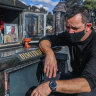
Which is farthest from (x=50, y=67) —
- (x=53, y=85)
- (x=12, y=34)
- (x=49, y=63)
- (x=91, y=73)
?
(x=12, y=34)

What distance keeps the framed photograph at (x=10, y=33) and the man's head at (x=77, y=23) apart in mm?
6069

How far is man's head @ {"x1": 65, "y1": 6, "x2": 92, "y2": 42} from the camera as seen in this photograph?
1.49 metres

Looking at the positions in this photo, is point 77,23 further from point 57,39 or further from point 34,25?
point 34,25

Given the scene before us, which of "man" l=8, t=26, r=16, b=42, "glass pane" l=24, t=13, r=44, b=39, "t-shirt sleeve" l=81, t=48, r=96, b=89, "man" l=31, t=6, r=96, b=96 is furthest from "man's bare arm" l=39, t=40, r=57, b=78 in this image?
"glass pane" l=24, t=13, r=44, b=39

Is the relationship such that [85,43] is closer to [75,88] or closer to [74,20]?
[74,20]

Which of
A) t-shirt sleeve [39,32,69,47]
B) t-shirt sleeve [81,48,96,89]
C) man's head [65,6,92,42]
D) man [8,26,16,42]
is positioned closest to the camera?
t-shirt sleeve [81,48,96,89]

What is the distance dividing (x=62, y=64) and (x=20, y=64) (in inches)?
29.0

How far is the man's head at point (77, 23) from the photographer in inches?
58.7

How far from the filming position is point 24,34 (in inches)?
293

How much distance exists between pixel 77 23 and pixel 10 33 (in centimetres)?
651

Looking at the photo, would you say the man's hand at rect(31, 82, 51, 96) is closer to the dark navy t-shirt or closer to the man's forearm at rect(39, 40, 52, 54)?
the dark navy t-shirt

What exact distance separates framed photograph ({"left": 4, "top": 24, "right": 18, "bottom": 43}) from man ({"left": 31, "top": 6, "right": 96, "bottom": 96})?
5903mm

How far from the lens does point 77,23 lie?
149 cm

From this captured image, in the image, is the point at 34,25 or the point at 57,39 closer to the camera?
the point at 57,39
